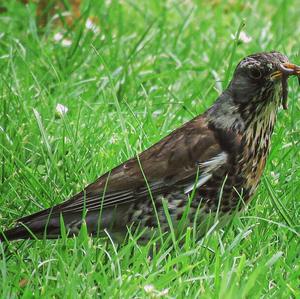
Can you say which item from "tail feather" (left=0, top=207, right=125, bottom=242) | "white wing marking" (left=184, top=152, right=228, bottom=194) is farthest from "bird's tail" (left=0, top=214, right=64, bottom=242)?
"white wing marking" (left=184, top=152, right=228, bottom=194)

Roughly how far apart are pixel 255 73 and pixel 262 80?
0.14 feet

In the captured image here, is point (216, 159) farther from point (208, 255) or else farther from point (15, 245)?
point (15, 245)

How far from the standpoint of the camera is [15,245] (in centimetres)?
459

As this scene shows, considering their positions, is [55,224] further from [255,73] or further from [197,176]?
[255,73]

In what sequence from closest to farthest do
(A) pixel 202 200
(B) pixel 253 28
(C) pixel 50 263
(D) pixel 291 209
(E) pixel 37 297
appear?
1. (E) pixel 37 297
2. (C) pixel 50 263
3. (A) pixel 202 200
4. (D) pixel 291 209
5. (B) pixel 253 28

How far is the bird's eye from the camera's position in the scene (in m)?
4.44

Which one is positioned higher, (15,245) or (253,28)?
(253,28)

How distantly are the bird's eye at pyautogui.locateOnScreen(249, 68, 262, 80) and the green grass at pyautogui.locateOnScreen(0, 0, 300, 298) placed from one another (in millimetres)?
501

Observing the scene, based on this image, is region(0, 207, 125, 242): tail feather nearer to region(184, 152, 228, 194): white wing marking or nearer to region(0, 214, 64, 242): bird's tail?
region(0, 214, 64, 242): bird's tail

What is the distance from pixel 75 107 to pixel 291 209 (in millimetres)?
1512

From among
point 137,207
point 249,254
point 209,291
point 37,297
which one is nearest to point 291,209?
point 249,254

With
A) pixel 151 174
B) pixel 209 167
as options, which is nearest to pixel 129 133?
pixel 151 174

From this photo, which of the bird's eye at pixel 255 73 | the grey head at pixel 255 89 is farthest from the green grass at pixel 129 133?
the bird's eye at pixel 255 73

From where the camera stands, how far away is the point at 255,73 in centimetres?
445
